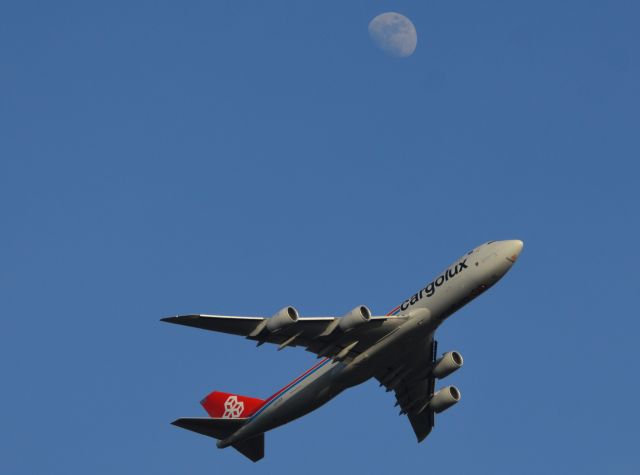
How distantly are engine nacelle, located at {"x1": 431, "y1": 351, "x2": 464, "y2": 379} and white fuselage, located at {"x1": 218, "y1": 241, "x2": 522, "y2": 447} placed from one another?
11.9 ft

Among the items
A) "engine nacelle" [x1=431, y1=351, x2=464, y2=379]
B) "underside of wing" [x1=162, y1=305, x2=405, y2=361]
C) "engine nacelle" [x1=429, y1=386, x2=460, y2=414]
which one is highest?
"underside of wing" [x1=162, y1=305, x2=405, y2=361]

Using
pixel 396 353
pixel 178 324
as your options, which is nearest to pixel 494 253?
pixel 396 353

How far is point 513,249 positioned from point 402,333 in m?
7.93

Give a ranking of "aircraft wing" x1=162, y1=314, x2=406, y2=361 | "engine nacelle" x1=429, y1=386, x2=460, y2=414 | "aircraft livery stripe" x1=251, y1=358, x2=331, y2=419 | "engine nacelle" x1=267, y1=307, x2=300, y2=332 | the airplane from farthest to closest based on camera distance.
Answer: "engine nacelle" x1=429, y1=386, x2=460, y2=414
"aircraft livery stripe" x1=251, y1=358, x2=331, y2=419
the airplane
"aircraft wing" x1=162, y1=314, x2=406, y2=361
"engine nacelle" x1=267, y1=307, x2=300, y2=332

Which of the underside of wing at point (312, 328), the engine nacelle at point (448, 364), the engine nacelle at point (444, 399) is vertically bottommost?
the engine nacelle at point (444, 399)

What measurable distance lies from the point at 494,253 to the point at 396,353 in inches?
338

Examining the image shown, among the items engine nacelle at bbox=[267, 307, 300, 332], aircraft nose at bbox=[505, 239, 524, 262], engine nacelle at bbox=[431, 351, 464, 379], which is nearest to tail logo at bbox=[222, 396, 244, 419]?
engine nacelle at bbox=[267, 307, 300, 332]

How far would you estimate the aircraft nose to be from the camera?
56.0 m

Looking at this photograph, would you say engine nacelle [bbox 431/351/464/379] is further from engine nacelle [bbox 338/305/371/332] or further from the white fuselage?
engine nacelle [bbox 338/305/371/332]

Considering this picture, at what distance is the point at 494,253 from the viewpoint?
184 feet

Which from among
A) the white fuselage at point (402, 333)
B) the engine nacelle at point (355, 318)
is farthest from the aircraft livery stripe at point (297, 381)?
the engine nacelle at point (355, 318)

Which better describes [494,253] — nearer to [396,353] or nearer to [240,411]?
[396,353]

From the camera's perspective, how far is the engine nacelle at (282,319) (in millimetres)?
53875

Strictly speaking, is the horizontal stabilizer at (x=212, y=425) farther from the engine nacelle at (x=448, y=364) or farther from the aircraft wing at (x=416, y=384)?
the engine nacelle at (x=448, y=364)
